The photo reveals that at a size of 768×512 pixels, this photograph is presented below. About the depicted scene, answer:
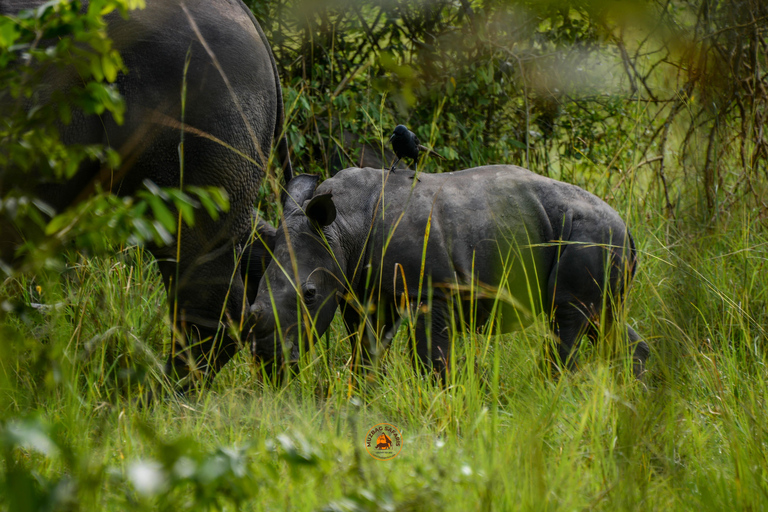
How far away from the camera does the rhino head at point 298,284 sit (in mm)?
2453

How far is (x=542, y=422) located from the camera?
193 cm

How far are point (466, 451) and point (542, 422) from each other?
28 cm

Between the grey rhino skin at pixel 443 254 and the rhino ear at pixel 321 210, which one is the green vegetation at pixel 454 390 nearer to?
the grey rhino skin at pixel 443 254

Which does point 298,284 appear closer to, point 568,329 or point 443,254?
point 443,254

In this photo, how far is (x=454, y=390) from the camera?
214 cm

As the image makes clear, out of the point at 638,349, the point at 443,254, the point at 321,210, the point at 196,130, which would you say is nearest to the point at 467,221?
the point at 443,254

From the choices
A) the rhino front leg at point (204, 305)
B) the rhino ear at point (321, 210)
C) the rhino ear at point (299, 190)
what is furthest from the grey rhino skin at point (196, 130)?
the rhino ear at point (321, 210)

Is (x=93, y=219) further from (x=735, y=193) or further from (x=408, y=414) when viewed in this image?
(x=735, y=193)

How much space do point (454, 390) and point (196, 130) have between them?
1.26m

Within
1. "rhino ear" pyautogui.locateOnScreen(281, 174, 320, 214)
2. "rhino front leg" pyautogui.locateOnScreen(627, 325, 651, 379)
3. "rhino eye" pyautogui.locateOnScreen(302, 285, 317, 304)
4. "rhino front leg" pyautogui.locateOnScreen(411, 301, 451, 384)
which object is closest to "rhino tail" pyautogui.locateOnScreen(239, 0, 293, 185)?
"rhino ear" pyautogui.locateOnScreen(281, 174, 320, 214)

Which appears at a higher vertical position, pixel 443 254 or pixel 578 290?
pixel 443 254

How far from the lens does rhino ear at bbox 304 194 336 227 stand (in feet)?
8.27
